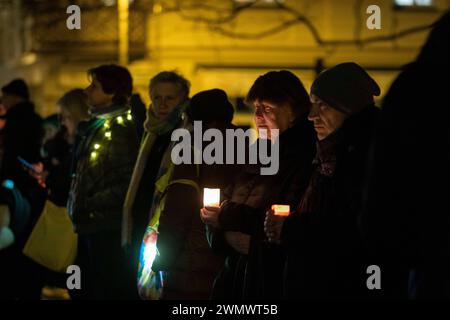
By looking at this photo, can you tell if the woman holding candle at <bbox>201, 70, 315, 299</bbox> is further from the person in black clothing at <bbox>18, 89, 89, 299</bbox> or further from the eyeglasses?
the person in black clothing at <bbox>18, 89, 89, 299</bbox>

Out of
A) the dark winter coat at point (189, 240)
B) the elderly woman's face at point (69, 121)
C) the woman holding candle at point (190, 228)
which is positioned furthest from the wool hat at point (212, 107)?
the elderly woman's face at point (69, 121)

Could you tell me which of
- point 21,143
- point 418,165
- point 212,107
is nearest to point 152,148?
point 212,107

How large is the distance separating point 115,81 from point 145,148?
0.87 m

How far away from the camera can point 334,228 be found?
4590mm

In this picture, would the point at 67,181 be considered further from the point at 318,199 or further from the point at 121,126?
the point at 318,199

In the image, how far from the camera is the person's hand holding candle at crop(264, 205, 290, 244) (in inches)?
190

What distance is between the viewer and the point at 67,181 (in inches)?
341

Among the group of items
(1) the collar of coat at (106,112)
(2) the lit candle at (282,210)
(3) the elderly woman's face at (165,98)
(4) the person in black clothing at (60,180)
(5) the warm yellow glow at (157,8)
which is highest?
(5) the warm yellow glow at (157,8)

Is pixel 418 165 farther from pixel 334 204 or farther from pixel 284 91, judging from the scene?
pixel 284 91

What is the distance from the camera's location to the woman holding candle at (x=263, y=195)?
5.22 meters

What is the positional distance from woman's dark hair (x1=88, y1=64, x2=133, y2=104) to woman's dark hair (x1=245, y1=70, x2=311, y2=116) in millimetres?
2598

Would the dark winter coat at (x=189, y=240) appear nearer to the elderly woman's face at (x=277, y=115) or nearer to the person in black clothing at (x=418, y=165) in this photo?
the elderly woman's face at (x=277, y=115)
